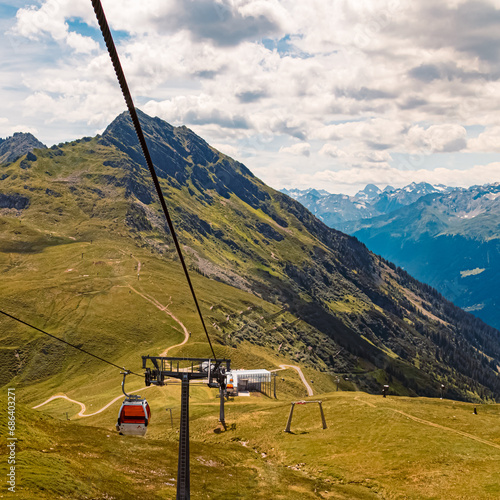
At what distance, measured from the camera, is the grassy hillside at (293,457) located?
45375mm

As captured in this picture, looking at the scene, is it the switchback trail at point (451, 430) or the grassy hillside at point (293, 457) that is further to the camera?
the switchback trail at point (451, 430)

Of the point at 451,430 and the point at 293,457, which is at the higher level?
the point at 451,430

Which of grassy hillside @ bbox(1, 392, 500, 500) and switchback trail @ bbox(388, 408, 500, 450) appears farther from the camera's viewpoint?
switchback trail @ bbox(388, 408, 500, 450)

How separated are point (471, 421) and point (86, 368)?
157611 mm

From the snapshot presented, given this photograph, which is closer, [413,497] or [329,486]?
[413,497]

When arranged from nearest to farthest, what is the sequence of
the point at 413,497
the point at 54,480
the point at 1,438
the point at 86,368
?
the point at 54,480, the point at 1,438, the point at 413,497, the point at 86,368

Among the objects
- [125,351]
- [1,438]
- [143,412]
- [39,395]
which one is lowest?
[39,395]

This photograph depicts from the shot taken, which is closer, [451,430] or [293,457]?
[293,457]

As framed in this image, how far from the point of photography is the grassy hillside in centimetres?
4538

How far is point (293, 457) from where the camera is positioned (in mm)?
65250

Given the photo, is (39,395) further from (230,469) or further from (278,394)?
(230,469)

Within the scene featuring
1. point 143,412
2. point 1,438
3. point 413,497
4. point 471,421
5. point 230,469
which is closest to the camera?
point 143,412

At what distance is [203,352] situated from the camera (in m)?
170

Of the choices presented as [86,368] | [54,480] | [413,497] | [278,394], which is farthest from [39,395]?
[413,497]
